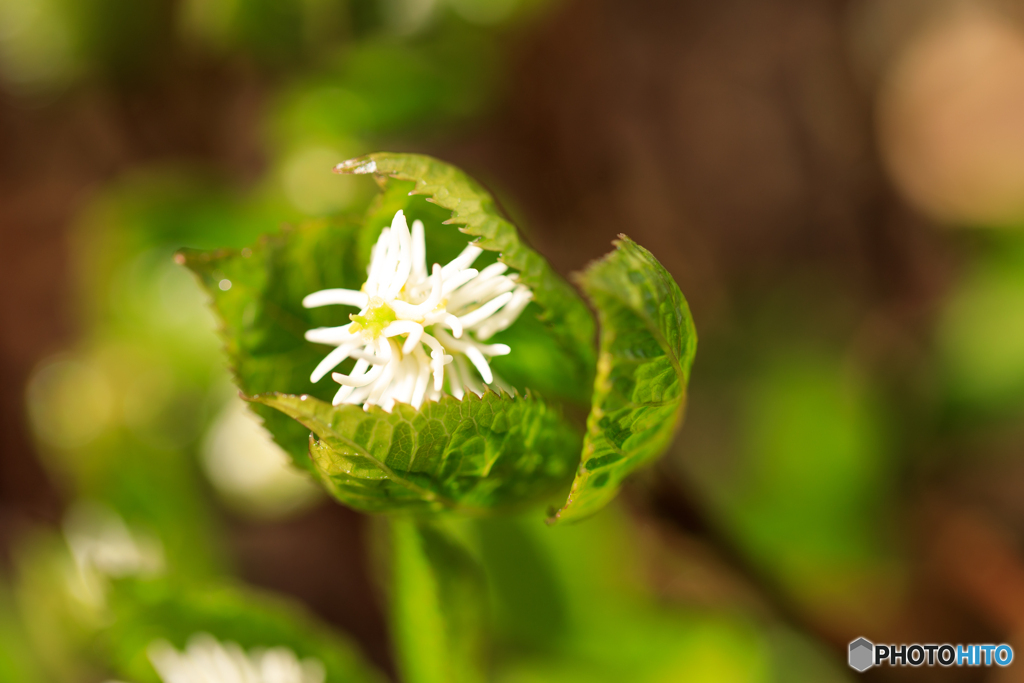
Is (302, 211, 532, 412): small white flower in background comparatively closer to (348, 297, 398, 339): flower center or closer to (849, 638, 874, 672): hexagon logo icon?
(348, 297, 398, 339): flower center

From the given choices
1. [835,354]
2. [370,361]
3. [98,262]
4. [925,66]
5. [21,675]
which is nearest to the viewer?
[370,361]

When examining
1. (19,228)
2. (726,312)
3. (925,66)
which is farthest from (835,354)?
(19,228)

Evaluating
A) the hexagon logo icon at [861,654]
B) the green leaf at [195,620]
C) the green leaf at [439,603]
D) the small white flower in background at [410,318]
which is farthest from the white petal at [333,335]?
the hexagon logo icon at [861,654]

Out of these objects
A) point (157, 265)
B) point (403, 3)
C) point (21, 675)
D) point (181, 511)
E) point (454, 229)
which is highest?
point (403, 3)

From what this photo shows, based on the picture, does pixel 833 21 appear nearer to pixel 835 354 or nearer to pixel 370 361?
pixel 835 354

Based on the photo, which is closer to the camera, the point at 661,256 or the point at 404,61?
the point at 404,61

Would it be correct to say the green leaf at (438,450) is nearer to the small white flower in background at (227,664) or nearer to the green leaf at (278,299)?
the green leaf at (278,299)

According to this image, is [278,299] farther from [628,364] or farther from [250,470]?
[250,470]

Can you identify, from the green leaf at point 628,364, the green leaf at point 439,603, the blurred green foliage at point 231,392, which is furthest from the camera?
the blurred green foliage at point 231,392
